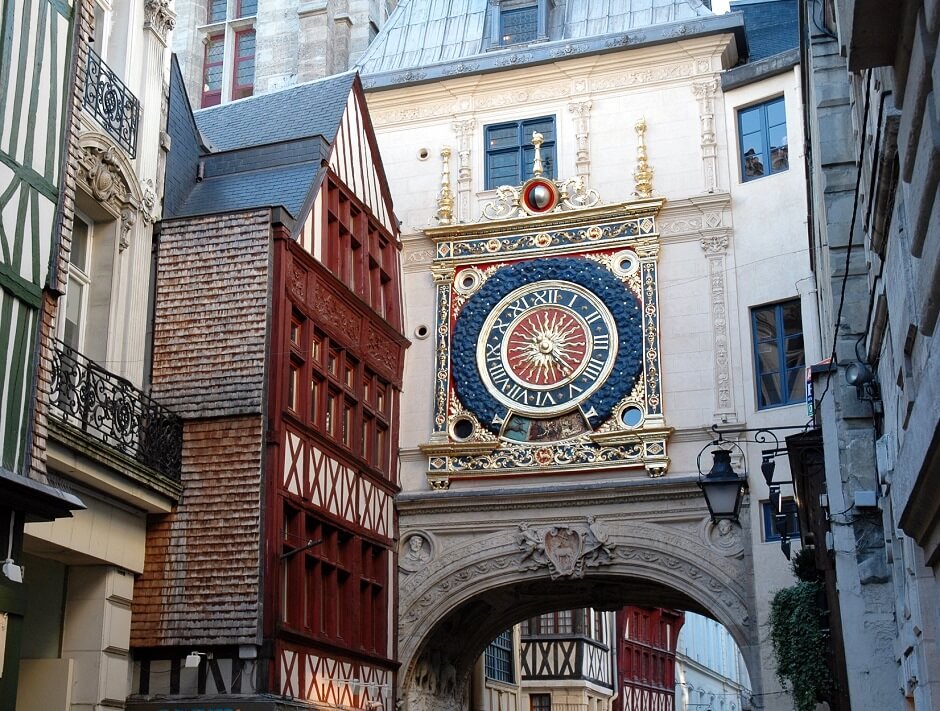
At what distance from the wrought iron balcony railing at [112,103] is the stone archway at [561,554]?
21.2ft

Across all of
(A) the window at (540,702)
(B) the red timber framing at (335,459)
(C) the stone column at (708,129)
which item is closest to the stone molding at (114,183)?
(B) the red timber framing at (335,459)

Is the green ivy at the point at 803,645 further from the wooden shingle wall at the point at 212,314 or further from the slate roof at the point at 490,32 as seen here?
the slate roof at the point at 490,32

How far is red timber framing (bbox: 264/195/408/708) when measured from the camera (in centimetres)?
1381

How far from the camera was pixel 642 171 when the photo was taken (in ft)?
59.3

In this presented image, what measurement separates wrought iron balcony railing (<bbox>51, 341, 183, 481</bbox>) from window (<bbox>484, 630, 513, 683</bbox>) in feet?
43.0

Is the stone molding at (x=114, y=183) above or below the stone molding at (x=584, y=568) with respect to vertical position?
above

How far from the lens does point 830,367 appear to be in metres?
10.4

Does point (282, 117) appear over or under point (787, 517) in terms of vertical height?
over

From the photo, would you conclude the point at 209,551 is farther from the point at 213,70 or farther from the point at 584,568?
the point at 213,70

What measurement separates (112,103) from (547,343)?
7.06 meters

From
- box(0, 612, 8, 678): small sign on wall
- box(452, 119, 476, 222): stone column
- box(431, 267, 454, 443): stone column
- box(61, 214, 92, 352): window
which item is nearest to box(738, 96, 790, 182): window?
box(452, 119, 476, 222): stone column

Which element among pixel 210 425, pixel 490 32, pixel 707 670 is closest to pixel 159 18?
pixel 210 425

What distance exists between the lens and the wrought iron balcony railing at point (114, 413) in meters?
11.5

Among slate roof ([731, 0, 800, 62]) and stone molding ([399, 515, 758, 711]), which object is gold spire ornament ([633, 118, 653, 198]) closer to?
slate roof ([731, 0, 800, 62])
